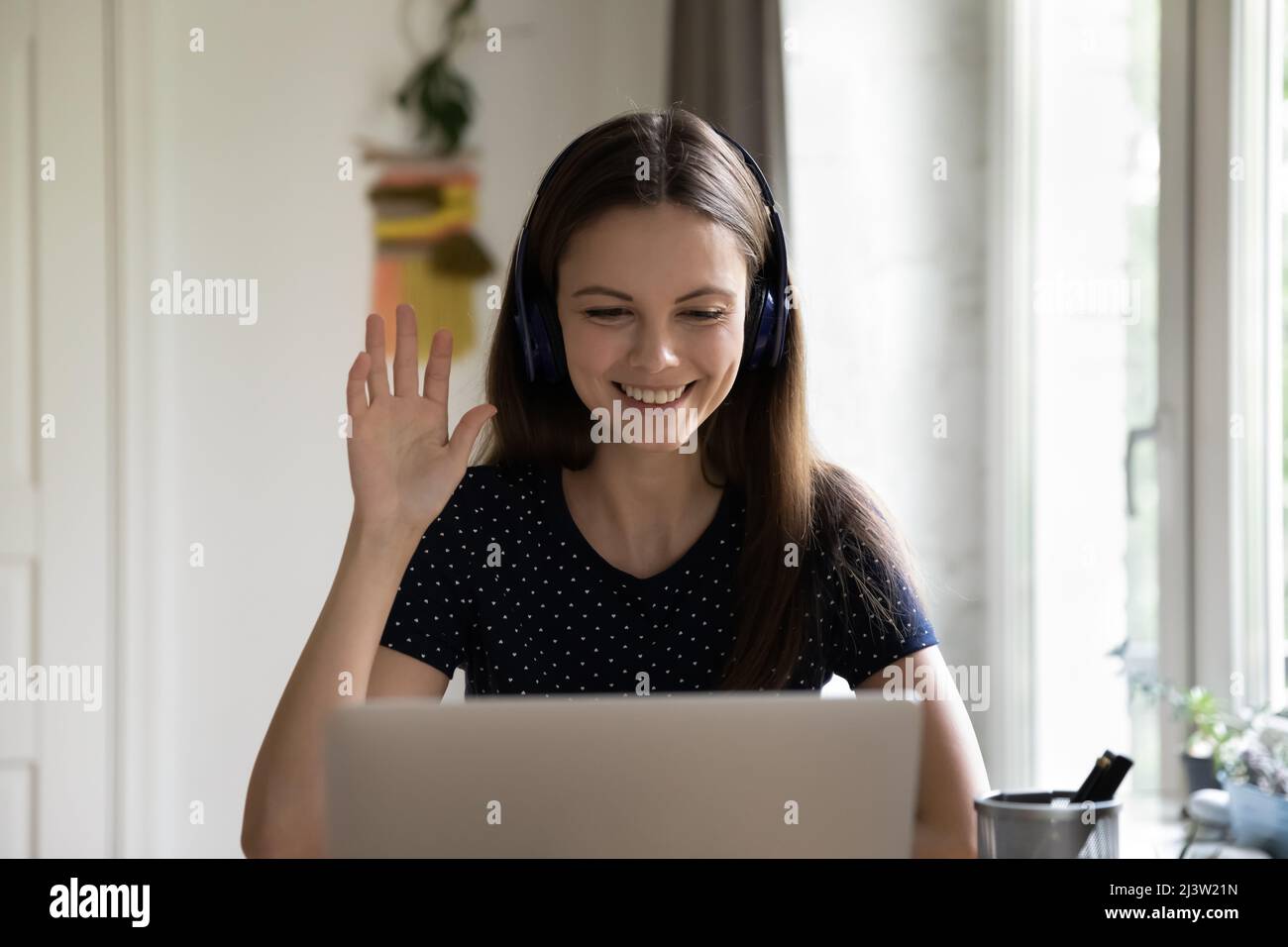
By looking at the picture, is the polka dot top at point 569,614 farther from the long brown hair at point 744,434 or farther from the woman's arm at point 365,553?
the woman's arm at point 365,553

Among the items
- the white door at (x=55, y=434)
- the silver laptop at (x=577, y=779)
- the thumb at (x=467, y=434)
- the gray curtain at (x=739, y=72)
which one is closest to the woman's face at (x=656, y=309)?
the thumb at (x=467, y=434)

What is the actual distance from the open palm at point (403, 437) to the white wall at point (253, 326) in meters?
1.63

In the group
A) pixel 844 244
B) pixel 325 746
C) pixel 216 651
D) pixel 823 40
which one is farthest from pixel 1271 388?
pixel 216 651

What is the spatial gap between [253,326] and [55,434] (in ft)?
1.52

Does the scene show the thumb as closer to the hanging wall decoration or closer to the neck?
the neck

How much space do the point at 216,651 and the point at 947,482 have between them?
5.25ft

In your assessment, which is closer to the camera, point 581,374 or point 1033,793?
point 1033,793

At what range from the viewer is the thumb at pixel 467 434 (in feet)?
3.61

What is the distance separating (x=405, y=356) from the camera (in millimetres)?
1108

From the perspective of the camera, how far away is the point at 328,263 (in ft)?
9.00

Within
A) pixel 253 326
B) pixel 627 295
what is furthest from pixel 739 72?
pixel 627 295

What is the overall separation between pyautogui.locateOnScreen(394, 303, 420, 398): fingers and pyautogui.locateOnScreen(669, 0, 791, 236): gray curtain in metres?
1.26

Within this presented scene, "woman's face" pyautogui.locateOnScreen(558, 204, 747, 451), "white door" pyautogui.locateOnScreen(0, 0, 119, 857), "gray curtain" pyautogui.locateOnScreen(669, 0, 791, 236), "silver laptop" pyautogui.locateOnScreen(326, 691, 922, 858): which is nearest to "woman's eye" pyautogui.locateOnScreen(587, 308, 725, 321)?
"woman's face" pyautogui.locateOnScreen(558, 204, 747, 451)
